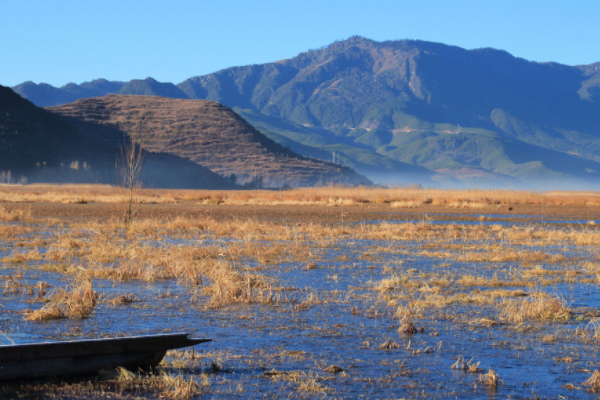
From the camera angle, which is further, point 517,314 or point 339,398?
point 517,314

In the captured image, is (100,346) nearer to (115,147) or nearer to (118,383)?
(118,383)

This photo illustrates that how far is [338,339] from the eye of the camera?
9.68m

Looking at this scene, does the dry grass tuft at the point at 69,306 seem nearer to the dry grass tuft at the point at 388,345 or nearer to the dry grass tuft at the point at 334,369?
the dry grass tuft at the point at 334,369

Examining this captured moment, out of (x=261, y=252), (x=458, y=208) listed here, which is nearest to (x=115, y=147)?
(x=458, y=208)

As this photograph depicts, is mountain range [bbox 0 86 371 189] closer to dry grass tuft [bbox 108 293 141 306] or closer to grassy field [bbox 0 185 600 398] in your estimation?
grassy field [bbox 0 185 600 398]

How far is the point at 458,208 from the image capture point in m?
50.9

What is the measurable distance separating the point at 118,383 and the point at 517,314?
21.7 ft

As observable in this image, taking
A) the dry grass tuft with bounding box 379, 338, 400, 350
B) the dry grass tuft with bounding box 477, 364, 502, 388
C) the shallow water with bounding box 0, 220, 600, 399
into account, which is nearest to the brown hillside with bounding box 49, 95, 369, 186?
the shallow water with bounding box 0, 220, 600, 399

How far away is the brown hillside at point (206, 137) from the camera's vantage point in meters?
120

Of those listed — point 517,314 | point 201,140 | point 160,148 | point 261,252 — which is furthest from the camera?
point 201,140

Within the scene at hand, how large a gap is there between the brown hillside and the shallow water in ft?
334

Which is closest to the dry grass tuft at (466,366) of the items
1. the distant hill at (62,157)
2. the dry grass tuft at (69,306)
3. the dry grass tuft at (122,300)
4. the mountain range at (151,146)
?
the dry grass tuft at (69,306)

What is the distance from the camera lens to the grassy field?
7676 millimetres

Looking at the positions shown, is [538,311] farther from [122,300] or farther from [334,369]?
[122,300]
